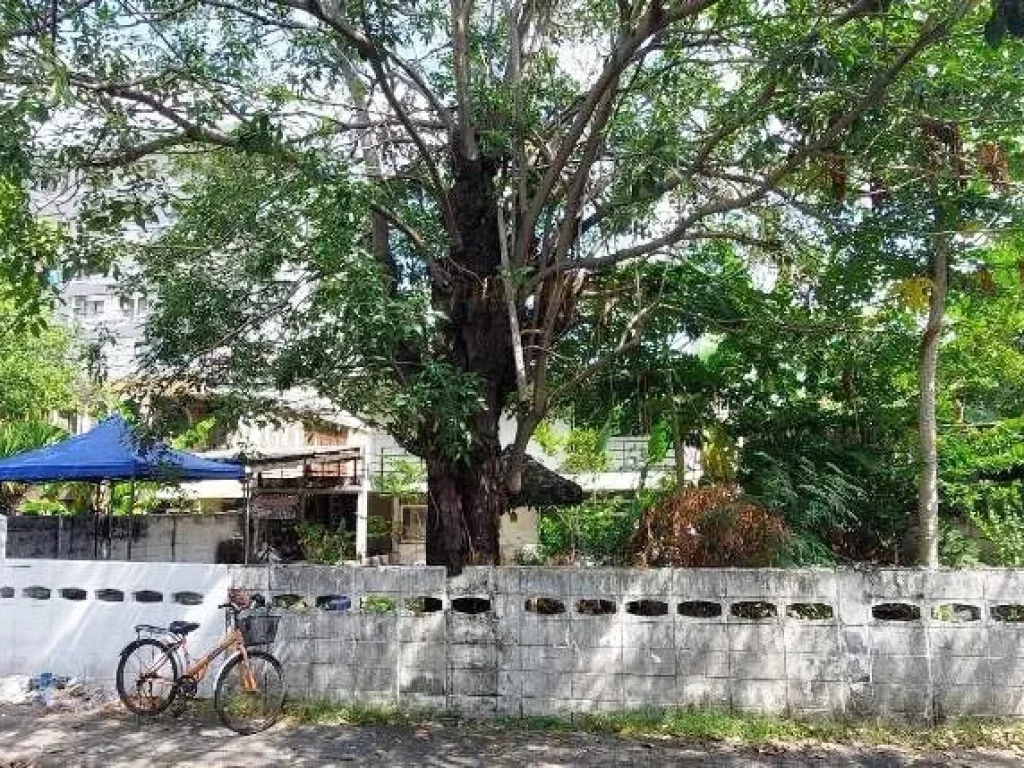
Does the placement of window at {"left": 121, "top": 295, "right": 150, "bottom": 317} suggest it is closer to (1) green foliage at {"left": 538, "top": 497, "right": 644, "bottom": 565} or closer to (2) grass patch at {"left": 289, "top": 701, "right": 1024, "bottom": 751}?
(2) grass patch at {"left": 289, "top": 701, "right": 1024, "bottom": 751}

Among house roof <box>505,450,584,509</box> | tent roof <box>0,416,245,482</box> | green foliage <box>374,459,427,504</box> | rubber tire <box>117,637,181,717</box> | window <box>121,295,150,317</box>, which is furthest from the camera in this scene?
green foliage <box>374,459,427,504</box>

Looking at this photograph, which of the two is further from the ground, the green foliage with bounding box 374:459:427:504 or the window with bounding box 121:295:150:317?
the window with bounding box 121:295:150:317

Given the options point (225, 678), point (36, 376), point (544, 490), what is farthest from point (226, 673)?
point (36, 376)

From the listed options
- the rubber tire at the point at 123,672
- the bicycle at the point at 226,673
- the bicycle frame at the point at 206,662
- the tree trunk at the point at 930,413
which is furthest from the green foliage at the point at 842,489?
the rubber tire at the point at 123,672

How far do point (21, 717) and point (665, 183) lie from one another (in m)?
6.48

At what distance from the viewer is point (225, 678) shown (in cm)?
721

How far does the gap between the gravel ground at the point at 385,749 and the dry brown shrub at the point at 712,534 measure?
1511 mm

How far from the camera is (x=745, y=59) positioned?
24.8 ft

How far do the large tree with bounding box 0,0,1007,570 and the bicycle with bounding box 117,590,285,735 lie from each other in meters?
1.68

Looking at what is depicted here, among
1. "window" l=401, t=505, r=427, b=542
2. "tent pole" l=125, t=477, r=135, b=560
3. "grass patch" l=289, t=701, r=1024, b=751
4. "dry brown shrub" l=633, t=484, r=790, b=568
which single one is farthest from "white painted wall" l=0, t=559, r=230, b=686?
"window" l=401, t=505, r=427, b=542

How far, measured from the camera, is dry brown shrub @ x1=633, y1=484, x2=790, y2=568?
7.75 meters

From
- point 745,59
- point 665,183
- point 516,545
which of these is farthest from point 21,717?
point 516,545

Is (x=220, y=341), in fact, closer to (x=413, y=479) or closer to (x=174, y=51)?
(x=174, y=51)

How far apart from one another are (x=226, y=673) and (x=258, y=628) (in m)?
0.39
